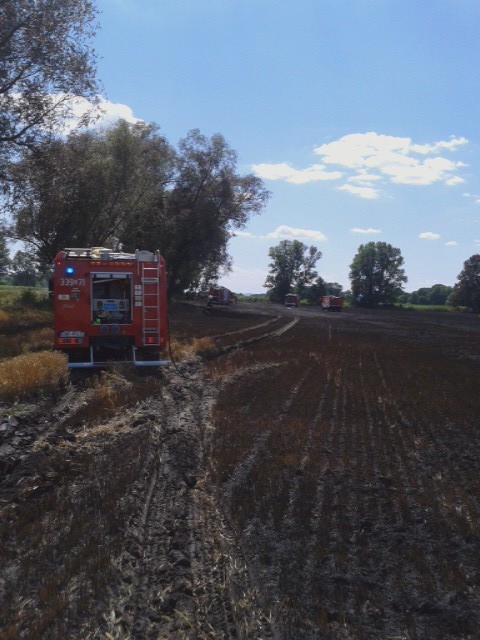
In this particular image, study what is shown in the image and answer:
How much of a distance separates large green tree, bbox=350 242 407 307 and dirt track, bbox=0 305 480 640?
120 meters

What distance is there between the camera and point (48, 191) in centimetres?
2428

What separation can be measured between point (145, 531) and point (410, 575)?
237cm

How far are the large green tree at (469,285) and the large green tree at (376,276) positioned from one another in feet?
66.6

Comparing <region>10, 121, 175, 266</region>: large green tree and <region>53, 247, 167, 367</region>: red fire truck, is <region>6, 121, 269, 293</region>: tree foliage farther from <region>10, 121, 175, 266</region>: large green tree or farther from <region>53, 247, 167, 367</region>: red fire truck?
<region>53, 247, 167, 367</region>: red fire truck

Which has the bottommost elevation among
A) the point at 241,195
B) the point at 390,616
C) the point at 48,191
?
the point at 390,616

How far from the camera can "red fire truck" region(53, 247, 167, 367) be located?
51.9 ft

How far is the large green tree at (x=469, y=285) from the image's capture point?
105312mm

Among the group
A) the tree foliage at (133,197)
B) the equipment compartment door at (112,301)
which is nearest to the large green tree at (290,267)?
the tree foliage at (133,197)

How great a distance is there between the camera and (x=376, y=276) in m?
131

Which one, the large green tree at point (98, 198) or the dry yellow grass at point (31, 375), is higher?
the large green tree at point (98, 198)

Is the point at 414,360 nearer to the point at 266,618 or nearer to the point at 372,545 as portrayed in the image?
the point at 372,545

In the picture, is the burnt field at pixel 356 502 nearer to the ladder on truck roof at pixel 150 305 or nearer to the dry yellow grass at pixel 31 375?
the ladder on truck roof at pixel 150 305

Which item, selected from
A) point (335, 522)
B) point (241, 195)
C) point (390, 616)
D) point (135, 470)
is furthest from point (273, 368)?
point (241, 195)

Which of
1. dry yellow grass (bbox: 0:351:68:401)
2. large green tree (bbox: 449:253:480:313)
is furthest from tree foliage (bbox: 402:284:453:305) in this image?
dry yellow grass (bbox: 0:351:68:401)
